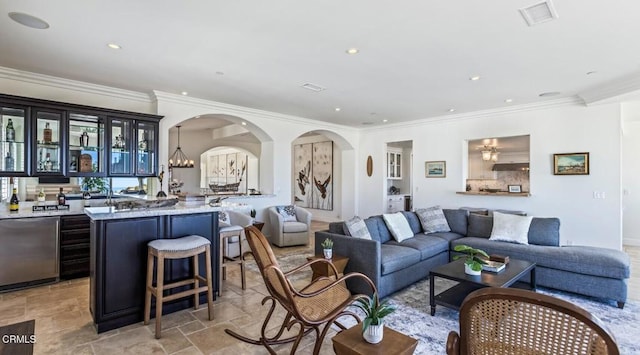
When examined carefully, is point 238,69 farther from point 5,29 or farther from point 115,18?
point 5,29

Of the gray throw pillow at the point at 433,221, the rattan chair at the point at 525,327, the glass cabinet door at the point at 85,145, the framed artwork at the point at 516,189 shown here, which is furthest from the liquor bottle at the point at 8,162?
the framed artwork at the point at 516,189

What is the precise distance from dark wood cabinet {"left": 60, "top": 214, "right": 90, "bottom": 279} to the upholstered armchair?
303 centimetres

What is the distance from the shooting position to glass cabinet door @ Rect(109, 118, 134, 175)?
15.2 feet

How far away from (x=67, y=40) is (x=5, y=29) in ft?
1.52

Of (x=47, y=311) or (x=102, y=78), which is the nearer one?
(x=47, y=311)

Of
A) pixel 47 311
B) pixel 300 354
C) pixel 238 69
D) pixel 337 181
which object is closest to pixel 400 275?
pixel 300 354

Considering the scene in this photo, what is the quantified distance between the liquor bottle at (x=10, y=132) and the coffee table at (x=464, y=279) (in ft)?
17.1

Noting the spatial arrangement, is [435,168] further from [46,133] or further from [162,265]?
[46,133]

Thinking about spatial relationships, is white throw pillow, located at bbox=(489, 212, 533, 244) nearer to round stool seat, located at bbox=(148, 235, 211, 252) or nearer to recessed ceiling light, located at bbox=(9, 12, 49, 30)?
round stool seat, located at bbox=(148, 235, 211, 252)

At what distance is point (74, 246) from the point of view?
13.8ft

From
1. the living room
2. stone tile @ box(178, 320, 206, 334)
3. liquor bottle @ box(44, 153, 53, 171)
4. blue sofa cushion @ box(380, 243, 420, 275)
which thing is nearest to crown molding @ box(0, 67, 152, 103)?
the living room

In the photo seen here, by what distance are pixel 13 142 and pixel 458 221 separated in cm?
634

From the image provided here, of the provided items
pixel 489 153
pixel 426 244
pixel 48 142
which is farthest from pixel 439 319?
pixel 489 153

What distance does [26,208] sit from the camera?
4.14m
